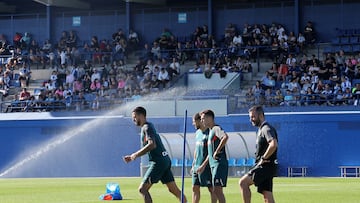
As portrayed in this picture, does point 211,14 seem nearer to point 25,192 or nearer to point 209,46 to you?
point 209,46

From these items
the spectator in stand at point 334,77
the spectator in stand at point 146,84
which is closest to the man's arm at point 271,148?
the spectator in stand at point 334,77

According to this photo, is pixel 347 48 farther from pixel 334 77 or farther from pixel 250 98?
pixel 250 98

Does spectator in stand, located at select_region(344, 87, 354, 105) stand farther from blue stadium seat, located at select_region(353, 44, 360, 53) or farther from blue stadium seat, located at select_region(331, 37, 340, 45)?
blue stadium seat, located at select_region(331, 37, 340, 45)

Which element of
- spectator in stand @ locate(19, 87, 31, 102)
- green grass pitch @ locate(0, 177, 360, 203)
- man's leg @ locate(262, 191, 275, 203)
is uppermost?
spectator in stand @ locate(19, 87, 31, 102)

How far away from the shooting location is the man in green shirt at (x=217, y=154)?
56.9 feet

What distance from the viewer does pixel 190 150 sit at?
4175 centimetres

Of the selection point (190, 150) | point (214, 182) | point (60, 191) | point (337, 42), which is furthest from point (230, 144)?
point (214, 182)

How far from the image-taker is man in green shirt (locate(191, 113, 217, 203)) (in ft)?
58.5

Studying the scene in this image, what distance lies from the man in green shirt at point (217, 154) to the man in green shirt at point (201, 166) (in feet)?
0.84

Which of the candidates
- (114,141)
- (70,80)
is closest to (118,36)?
(70,80)

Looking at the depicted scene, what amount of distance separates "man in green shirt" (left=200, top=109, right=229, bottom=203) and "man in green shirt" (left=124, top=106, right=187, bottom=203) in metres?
0.80

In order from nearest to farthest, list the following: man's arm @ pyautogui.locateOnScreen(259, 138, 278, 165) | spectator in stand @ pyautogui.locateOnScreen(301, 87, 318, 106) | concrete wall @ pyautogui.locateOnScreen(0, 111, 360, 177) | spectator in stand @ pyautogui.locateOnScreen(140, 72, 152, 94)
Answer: man's arm @ pyautogui.locateOnScreen(259, 138, 278, 165), concrete wall @ pyautogui.locateOnScreen(0, 111, 360, 177), spectator in stand @ pyautogui.locateOnScreen(301, 87, 318, 106), spectator in stand @ pyautogui.locateOnScreen(140, 72, 152, 94)

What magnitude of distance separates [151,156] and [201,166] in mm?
991

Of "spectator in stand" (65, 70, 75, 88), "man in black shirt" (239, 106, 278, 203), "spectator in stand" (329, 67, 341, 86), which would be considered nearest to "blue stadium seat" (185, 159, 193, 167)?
"spectator in stand" (329, 67, 341, 86)
